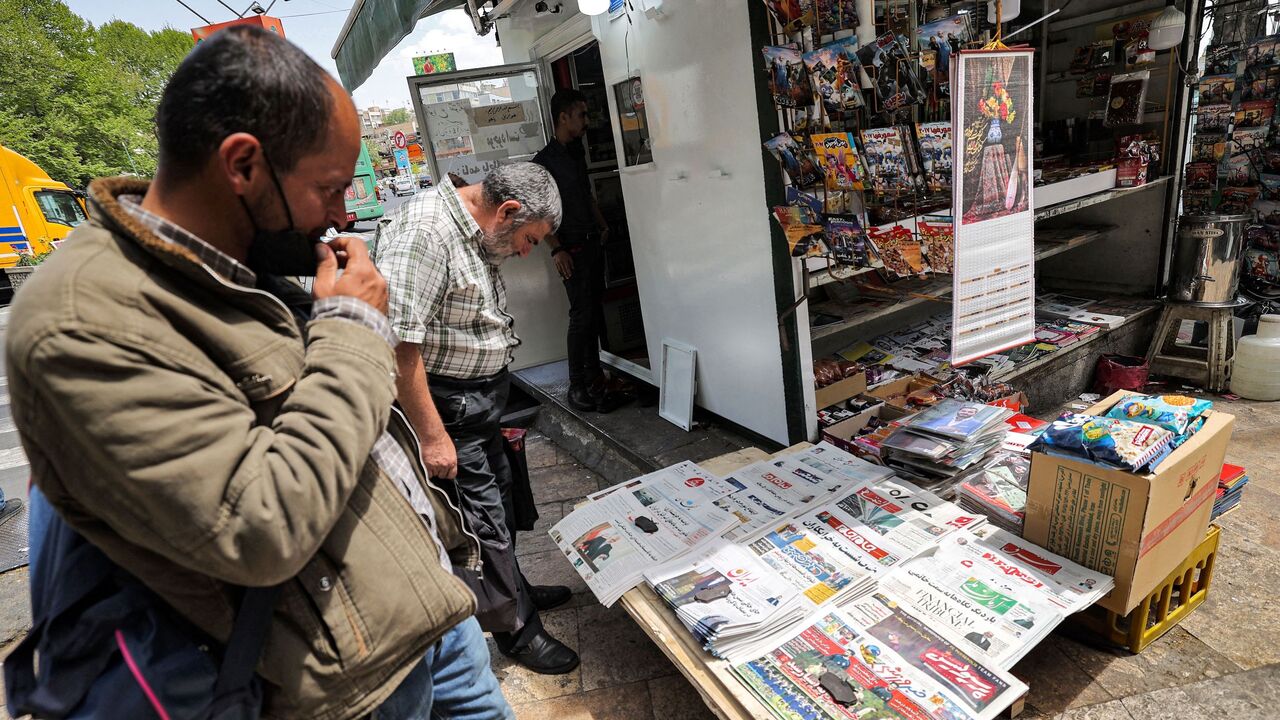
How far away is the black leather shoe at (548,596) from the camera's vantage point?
262 centimetres

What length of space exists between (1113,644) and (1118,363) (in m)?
2.74

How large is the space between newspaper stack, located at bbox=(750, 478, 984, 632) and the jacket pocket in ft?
4.47

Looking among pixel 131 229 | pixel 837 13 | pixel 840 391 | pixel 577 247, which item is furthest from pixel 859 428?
pixel 131 229

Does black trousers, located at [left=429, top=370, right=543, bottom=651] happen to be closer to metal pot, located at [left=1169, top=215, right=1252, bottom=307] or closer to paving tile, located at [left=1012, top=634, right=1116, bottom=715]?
paving tile, located at [left=1012, top=634, right=1116, bottom=715]

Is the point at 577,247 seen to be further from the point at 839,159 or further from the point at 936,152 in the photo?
the point at 936,152

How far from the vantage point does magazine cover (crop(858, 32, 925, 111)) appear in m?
2.12

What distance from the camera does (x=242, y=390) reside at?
807mm

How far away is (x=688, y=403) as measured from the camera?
347 centimetres

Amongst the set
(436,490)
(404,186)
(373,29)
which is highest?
(373,29)

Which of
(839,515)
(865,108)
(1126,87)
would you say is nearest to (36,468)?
(839,515)

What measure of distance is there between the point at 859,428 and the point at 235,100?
2846 mm

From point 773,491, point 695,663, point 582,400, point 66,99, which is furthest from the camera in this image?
point 66,99

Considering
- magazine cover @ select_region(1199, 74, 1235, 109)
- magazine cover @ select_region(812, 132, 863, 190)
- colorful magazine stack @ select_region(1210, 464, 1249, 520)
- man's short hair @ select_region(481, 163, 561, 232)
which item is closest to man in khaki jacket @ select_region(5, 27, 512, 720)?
man's short hair @ select_region(481, 163, 561, 232)

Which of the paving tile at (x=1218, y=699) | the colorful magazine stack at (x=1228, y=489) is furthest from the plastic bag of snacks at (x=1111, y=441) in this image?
the paving tile at (x=1218, y=699)
